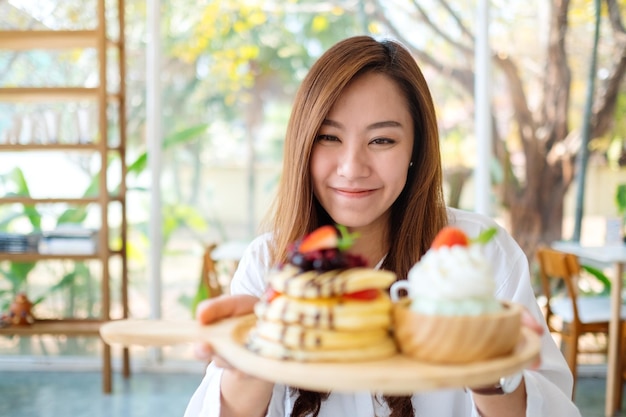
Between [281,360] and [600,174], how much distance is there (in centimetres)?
425

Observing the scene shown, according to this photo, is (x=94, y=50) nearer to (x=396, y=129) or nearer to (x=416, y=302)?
(x=396, y=129)

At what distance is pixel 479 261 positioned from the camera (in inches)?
35.3

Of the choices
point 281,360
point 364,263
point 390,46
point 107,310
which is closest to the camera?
point 281,360

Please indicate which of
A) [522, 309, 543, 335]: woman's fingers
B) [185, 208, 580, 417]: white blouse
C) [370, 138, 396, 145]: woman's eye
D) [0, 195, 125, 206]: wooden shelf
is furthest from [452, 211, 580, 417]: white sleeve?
[0, 195, 125, 206]: wooden shelf

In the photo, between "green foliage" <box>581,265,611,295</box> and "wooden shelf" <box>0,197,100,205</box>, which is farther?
"green foliage" <box>581,265,611,295</box>

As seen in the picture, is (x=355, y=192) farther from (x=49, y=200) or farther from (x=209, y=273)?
(x=49, y=200)

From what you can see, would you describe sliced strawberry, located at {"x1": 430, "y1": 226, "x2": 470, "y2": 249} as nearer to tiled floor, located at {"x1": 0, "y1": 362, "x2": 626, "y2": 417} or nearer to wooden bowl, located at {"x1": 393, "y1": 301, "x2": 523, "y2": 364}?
wooden bowl, located at {"x1": 393, "y1": 301, "x2": 523, "y2": 364}

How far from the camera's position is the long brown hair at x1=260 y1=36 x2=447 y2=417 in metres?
1.35

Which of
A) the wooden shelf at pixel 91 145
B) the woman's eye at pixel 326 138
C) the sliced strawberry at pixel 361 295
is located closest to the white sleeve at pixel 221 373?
the woman's eye at pixel 326 138

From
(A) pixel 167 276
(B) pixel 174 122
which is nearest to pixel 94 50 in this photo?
(B) pixel 174 122

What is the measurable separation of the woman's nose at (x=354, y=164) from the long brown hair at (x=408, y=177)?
80 millimetres

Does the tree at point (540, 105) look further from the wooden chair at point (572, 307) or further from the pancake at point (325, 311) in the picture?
the pancake at point (325, 311)

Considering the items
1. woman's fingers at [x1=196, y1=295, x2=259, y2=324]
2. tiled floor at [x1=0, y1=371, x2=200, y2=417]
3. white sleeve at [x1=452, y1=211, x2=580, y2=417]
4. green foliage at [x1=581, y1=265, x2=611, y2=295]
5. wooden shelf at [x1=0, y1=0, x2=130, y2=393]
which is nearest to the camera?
woman's fingers at [x1=196, y1=295, x2=259, y2=324]

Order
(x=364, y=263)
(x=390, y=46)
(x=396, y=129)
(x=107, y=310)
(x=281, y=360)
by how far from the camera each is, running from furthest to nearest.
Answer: (x=107, y=310), (x=390, y=46), (x=396, y=129), (x=364, y=263), (x=281, y=360)
